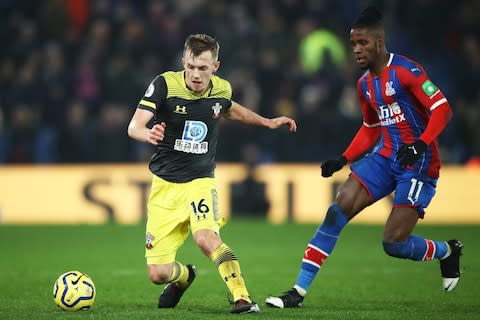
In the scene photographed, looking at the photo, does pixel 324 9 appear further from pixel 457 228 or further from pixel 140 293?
pixel 140 293

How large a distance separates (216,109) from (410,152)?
58.6 inches

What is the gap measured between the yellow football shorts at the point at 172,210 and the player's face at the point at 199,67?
0.73 m

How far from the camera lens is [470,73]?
1750 cm

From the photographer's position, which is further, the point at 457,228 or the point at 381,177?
the point at 457,228

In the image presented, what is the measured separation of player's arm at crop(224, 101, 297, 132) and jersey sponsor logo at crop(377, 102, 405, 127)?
702 mm

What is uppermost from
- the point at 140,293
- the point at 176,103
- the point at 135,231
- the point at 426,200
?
the point at 176,103

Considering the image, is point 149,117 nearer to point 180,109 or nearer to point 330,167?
point 180,109

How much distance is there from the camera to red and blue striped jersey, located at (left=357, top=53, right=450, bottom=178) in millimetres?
7641

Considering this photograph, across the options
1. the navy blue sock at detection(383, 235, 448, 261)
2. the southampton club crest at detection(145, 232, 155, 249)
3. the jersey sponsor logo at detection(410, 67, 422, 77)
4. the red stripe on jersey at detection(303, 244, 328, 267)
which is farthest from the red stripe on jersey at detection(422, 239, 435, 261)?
the southampton club crest at detection(145, 232, 155, 249)

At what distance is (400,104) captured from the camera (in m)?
7.76

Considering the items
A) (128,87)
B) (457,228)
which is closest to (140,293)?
(457,228)

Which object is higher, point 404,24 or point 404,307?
point 404,24

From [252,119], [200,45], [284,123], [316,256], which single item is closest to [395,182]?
[316,256]

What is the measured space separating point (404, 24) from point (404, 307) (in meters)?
12.2
